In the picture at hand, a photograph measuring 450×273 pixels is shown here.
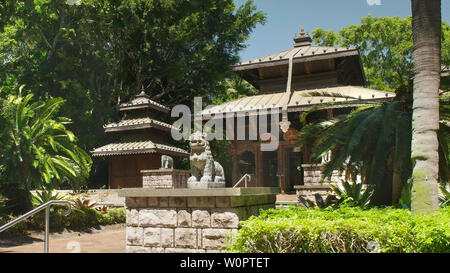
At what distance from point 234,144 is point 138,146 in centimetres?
528

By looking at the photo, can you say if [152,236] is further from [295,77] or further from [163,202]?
[295,77]

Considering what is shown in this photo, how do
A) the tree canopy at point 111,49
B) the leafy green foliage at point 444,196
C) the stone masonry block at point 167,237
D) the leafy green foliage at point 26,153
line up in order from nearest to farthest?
1. the stone masonry block at point 167,237
2. the leafy green foliage at point 444,196
3. the leafy green foliage at point 26,153
4. the tree canopy at point 111,49

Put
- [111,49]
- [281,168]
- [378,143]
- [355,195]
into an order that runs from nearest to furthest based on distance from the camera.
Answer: [378,143]
[355,195]
[281,168]
[111,49]

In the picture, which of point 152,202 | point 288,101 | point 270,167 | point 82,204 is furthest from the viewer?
point 270,167

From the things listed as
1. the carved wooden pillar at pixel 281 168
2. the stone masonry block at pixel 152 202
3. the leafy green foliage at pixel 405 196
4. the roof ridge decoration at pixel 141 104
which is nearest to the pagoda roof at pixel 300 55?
the carved wooden pillar at pixel 281 168

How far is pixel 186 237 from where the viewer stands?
22.5ft

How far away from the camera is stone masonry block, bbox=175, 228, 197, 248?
6801mm

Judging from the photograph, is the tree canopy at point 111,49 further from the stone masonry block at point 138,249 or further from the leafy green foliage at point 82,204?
the stone masonry block at point 138,249

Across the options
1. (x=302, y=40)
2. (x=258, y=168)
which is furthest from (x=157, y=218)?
(x=302, y=40)

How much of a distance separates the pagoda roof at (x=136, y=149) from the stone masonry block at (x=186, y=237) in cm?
1587

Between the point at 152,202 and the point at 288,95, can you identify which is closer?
the point at 152,202

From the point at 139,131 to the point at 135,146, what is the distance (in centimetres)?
150

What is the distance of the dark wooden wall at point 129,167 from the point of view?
2397 cm

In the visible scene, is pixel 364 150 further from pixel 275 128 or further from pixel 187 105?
pixel 187 105
